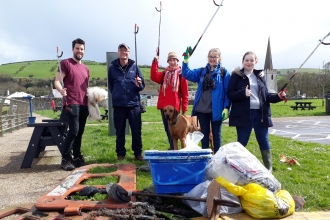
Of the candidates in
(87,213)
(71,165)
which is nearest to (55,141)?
(71,165)

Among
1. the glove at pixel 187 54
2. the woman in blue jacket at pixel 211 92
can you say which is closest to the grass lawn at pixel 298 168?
the woman in blue jacket at pixel 211 92

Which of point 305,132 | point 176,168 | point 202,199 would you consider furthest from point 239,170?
point 305,132

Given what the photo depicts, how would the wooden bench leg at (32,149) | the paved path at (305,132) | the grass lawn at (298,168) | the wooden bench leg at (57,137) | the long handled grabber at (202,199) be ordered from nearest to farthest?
the long handled grabber at (202,199), the grass lawn at (298,168), the wooden bench leg at (32,149), the wooden bench leg at (57,137), the paved path at (305,132)

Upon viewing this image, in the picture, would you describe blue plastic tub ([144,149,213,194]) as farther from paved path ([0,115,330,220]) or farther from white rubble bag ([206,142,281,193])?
paved path ([0,115,330,220])

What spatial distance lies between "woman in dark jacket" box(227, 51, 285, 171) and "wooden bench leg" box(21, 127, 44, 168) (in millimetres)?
3512

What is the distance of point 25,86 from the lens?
68.2m

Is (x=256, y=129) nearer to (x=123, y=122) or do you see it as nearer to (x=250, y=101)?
(x=250, y=101)

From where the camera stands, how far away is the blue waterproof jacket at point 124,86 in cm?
561

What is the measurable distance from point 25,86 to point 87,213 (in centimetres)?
7242

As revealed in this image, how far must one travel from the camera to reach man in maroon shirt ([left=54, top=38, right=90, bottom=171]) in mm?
5277

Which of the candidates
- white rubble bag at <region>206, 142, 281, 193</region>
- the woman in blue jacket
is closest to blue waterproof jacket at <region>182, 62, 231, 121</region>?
the woman in blue jacket

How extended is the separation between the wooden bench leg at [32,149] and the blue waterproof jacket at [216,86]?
9.59 ft

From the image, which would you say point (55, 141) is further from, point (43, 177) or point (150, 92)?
point (150, 92)

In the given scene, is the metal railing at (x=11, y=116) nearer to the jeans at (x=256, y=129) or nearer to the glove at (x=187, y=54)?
the glove at (x=187, y=54)
